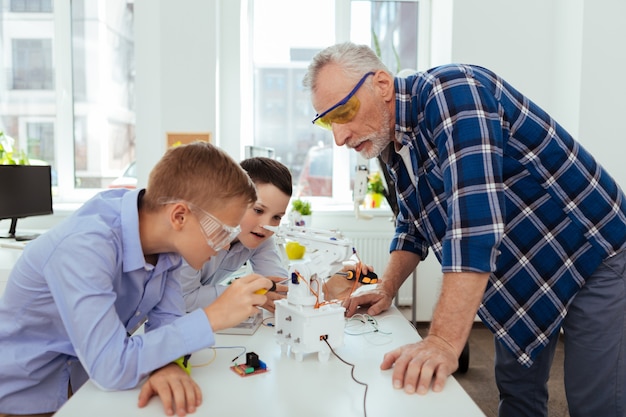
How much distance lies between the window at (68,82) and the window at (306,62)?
123 cm

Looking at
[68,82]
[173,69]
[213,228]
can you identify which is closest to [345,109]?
[213,228]

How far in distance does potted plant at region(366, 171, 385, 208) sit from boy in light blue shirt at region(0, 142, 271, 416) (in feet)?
10.9

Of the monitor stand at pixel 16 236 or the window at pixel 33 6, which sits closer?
the monitor stand at pixel 16 236

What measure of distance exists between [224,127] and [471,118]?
138 inches

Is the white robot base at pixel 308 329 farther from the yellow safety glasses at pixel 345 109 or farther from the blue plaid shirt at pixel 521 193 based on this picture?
the yellow safety glasses at pixel 345 109

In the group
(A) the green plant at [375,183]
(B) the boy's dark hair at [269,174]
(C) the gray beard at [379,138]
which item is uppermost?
(C) the gray beard at [379,138]

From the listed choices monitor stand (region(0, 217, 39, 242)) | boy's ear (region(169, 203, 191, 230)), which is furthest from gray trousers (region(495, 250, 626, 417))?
monitor stand (region(0, 217, 39, 242))

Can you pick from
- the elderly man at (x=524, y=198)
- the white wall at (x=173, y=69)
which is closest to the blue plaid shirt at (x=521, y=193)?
the elderly man at (x=524, y=198)

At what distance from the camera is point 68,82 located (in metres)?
4.87

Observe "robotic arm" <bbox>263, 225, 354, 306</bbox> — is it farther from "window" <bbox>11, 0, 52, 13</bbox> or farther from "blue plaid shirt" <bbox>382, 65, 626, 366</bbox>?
"window" <bbox>11, 0, 52, 13</bbox>

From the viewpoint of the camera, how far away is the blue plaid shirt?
1.31m

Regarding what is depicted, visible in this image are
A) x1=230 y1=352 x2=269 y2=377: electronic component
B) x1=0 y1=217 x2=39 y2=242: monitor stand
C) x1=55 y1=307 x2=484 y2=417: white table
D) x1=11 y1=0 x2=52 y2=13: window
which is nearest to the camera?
x1=55 y1=307 x2=484 y2=417: white table

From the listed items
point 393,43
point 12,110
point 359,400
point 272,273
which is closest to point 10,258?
point 272,273

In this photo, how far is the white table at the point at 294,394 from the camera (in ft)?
3.32
